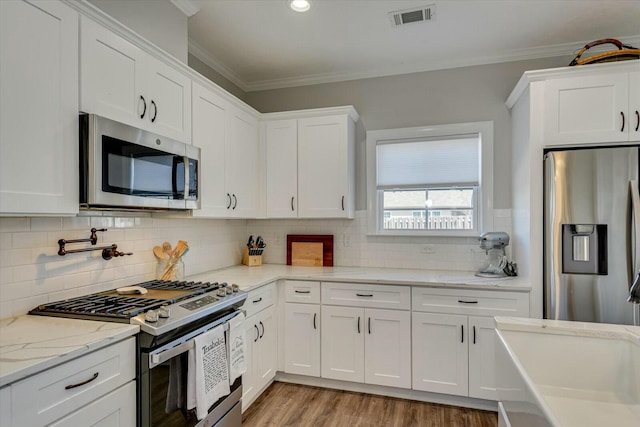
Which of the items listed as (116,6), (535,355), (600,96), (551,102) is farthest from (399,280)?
(116,6)

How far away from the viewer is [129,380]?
58.2 inches

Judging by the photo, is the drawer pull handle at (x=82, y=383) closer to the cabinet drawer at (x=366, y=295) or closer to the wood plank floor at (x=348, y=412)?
the wood plank floor at (x=348, y=412)

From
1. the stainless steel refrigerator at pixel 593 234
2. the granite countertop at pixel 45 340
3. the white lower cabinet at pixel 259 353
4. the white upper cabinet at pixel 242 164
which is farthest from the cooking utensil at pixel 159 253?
the stainless steel refrigerator at pixel 593 234

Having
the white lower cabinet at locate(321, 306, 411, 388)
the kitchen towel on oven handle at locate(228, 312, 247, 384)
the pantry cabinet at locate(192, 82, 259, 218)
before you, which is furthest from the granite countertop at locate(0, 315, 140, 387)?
the white lower cabinet at locate(321, 306, 411, 388)

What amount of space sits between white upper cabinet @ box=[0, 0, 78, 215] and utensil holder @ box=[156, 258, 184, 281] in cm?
98

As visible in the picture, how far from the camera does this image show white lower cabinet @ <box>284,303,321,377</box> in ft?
9.61

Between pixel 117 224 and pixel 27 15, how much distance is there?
115 cm

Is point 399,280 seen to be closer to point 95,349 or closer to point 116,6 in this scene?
point 95,349

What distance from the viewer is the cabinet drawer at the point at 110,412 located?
1257 mm

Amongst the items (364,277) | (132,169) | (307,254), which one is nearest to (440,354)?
(364,277)

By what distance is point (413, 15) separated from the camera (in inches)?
100.0

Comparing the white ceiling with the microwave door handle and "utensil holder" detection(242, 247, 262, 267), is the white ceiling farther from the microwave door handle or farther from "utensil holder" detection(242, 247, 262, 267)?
"utensil holder" detection(242, 247, 262, 267)

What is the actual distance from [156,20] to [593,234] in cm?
312

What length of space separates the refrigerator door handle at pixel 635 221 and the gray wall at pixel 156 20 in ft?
10.1
